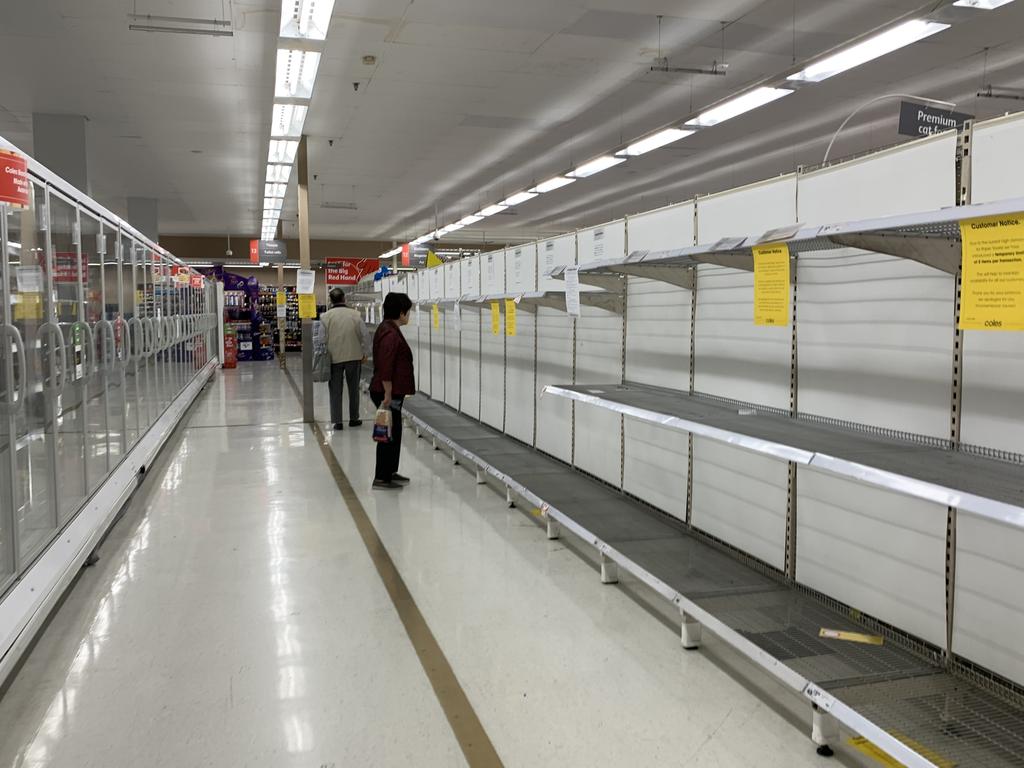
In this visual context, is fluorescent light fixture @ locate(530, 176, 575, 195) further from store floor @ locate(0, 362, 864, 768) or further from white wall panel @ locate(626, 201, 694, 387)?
store floor @ locate(0, 362, 864, 768)

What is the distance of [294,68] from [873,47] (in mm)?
5003

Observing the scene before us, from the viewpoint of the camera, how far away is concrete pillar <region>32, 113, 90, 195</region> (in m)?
9.89

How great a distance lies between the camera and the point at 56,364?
4016 millimetres

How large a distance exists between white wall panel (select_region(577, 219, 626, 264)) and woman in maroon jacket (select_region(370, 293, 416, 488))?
161 centimetres

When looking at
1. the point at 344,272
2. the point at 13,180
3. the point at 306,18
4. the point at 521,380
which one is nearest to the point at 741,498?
the point at 521,380

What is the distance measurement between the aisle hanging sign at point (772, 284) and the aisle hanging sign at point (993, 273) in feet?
2.42

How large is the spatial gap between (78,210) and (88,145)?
837 centimetres

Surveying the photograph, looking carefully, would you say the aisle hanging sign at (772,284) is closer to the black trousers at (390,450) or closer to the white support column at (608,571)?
the white support column at (608,571)

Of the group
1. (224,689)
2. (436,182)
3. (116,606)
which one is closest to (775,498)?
(224,689)

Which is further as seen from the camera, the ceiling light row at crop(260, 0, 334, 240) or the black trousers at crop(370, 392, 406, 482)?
the black trousers at crop(370, 392, 406, 482)

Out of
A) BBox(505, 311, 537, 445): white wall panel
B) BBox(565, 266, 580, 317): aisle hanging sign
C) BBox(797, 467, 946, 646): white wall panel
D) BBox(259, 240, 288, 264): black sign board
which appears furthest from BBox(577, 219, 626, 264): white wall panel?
BBox(259, 240, 288, 264): black sign board

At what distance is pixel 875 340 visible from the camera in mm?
2840

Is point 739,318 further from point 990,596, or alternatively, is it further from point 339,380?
point 339,380

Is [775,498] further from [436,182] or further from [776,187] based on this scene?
[436,182]
